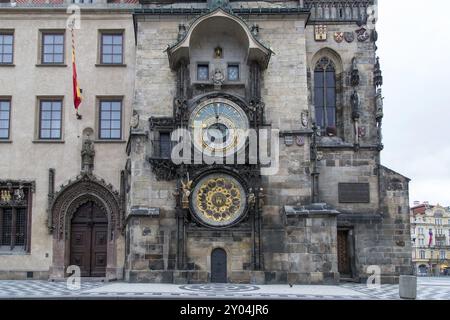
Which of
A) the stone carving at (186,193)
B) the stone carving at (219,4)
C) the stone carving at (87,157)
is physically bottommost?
the stone carving at (186,193)

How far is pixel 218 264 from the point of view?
2127 centimetres

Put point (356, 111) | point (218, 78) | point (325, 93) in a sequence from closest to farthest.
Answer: point (218, 78) → point (356, 111) → point (325, 93)

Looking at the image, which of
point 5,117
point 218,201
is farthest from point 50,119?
point 218,201

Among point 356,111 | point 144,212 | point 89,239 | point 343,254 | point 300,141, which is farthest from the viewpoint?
point 89,239

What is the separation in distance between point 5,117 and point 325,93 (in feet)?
47.2

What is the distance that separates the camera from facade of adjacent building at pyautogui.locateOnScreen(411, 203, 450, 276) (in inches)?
3573

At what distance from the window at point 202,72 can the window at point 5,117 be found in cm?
968

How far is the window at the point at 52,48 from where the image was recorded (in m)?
27.5

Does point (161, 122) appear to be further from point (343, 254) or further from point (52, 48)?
point (343, 254)

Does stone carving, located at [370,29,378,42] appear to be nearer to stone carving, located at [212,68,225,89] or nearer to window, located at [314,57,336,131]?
window, located at [314,57,336,131]

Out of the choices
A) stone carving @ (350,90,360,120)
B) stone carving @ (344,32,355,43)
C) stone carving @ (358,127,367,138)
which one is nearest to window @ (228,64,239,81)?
stone carving @ (350,90,360,120)

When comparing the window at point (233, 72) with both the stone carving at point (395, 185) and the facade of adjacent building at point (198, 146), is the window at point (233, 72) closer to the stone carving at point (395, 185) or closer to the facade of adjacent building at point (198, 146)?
the facade of adjacent building at point (198, 146)

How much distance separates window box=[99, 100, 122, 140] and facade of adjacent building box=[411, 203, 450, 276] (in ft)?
239

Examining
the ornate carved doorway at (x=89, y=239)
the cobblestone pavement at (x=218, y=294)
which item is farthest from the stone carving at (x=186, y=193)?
the ornate carved doorway at (x=89, y=239)
